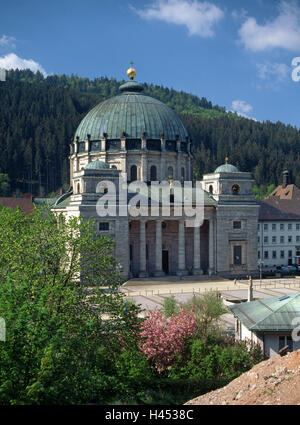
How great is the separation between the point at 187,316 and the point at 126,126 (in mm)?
50621

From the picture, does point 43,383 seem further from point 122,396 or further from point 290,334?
point 290,334

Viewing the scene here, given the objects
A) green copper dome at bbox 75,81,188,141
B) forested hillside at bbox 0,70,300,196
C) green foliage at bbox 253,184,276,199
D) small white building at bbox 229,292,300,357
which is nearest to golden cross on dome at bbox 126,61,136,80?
green copper dome at bbox 75,81,188,141

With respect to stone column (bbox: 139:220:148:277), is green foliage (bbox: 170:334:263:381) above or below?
below

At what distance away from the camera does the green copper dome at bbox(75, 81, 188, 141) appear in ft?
241

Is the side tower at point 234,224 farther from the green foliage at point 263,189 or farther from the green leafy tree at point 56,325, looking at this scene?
the green foliage at point 263,189

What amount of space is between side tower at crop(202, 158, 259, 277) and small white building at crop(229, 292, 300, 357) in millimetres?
39557

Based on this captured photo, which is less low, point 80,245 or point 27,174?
point 27,174

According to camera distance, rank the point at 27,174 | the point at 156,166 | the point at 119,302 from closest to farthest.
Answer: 1. the point at 119,302
2. the point at 156,166
3. the point at 27,174

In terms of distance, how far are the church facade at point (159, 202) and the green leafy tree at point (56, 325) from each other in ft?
107

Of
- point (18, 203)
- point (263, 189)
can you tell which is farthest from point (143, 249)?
point (263, 189)

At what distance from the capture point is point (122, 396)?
790 inches

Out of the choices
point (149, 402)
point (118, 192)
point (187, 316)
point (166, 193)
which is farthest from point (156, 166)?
point (149, 402)

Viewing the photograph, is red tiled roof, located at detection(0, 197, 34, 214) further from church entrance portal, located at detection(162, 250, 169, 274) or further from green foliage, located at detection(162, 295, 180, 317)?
green foliage, located at detection(162, 295, 180, 317)

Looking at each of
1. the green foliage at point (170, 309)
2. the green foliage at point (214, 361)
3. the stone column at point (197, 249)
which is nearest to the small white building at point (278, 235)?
the stone column at point (197, 249)
